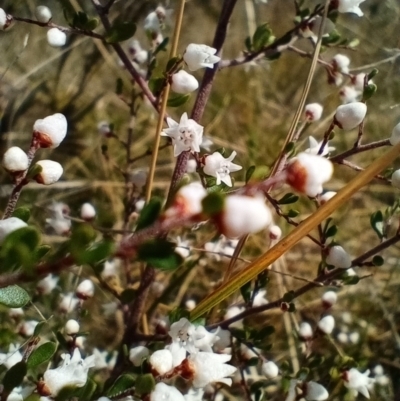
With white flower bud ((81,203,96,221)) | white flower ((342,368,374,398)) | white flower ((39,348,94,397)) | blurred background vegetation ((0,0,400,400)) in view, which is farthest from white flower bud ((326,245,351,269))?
blurred background vegetation ((0,0,400,400))

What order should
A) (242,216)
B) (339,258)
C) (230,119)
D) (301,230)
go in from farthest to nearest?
(230,119) → (339,258) → (301,230) → (242,216)

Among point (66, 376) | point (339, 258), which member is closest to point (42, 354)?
point (66, 376)

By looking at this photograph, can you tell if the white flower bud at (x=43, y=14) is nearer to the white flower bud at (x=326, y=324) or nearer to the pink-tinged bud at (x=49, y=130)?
the pink-tinged bud at (x=49, y=130)

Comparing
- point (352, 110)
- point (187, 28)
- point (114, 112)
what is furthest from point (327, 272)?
point (187, 28)

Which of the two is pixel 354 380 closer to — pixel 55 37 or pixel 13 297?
pixel 13 297

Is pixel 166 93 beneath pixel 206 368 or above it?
above

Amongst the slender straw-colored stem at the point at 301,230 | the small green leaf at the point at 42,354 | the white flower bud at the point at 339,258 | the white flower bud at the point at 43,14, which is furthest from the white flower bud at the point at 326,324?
the white flower bud at the point at 43,14

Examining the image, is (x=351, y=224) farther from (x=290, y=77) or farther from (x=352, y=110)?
(x=352, y=110)
